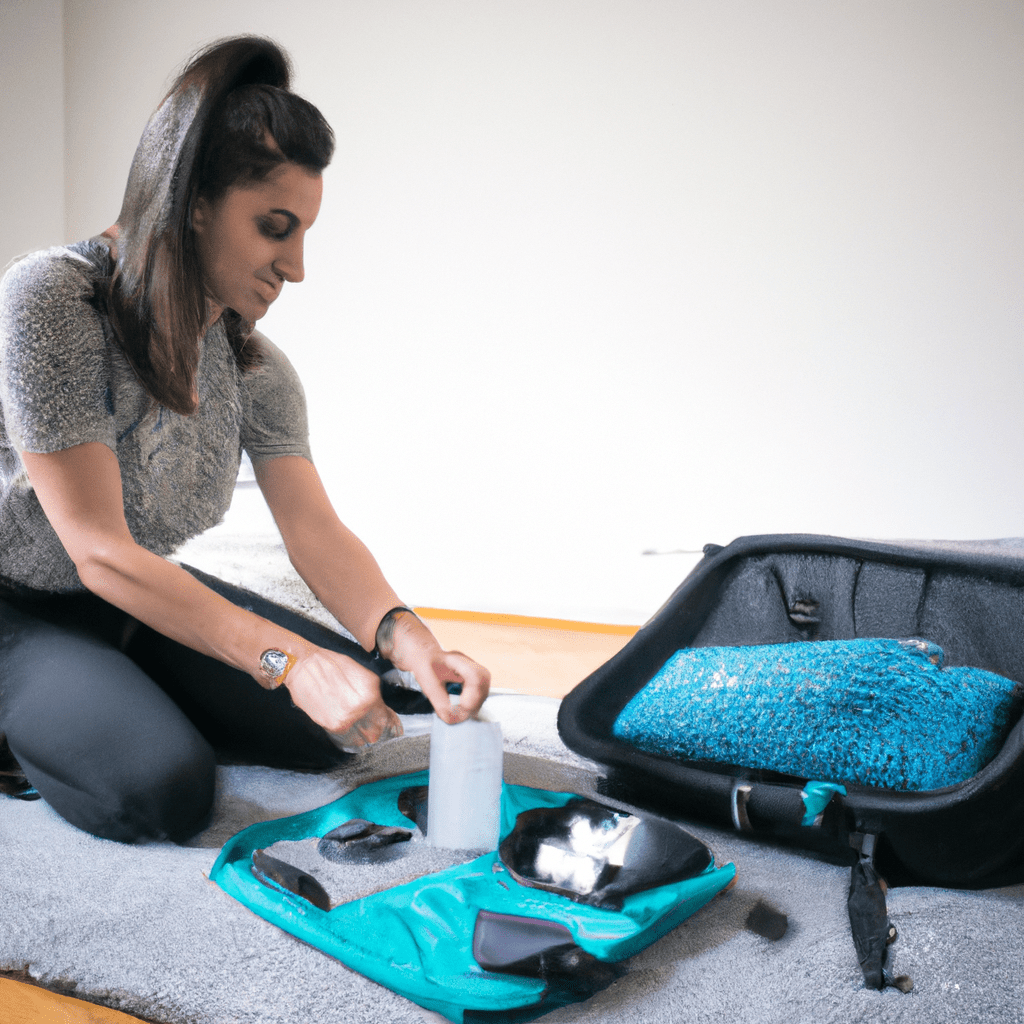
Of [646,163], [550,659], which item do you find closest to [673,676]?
[550,659]

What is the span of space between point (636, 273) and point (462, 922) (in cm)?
203

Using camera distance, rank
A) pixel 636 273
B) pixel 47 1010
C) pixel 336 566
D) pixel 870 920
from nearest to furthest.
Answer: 1. pixel 47 1010
2. pixel 870 920
3. pixel 336 566
4. pixel 636 273

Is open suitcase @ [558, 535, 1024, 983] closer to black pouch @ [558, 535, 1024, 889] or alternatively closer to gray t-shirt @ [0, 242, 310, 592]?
black pouch @ [558, 535, 1024, 889]

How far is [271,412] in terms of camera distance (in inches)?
43.2

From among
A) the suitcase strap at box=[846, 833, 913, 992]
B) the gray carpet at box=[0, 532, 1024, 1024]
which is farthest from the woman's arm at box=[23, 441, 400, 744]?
the suitcase strap at box=[846, 833, 913, 992]

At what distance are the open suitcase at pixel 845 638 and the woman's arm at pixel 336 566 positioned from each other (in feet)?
0.69

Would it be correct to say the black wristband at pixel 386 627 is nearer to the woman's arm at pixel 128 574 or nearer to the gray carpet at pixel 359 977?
the woman's arm at pixel 128 574

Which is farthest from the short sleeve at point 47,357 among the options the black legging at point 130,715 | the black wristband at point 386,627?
the black wristband at point 386,627

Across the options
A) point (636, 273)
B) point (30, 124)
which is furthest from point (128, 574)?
point (30, 124)

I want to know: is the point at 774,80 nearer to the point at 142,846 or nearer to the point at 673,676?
the point at 673,676

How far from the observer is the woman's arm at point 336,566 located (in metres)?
0.95

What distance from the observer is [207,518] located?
104cm

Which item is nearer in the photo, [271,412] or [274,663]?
[274,663]

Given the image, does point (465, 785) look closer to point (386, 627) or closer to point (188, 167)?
point (386, 627)
